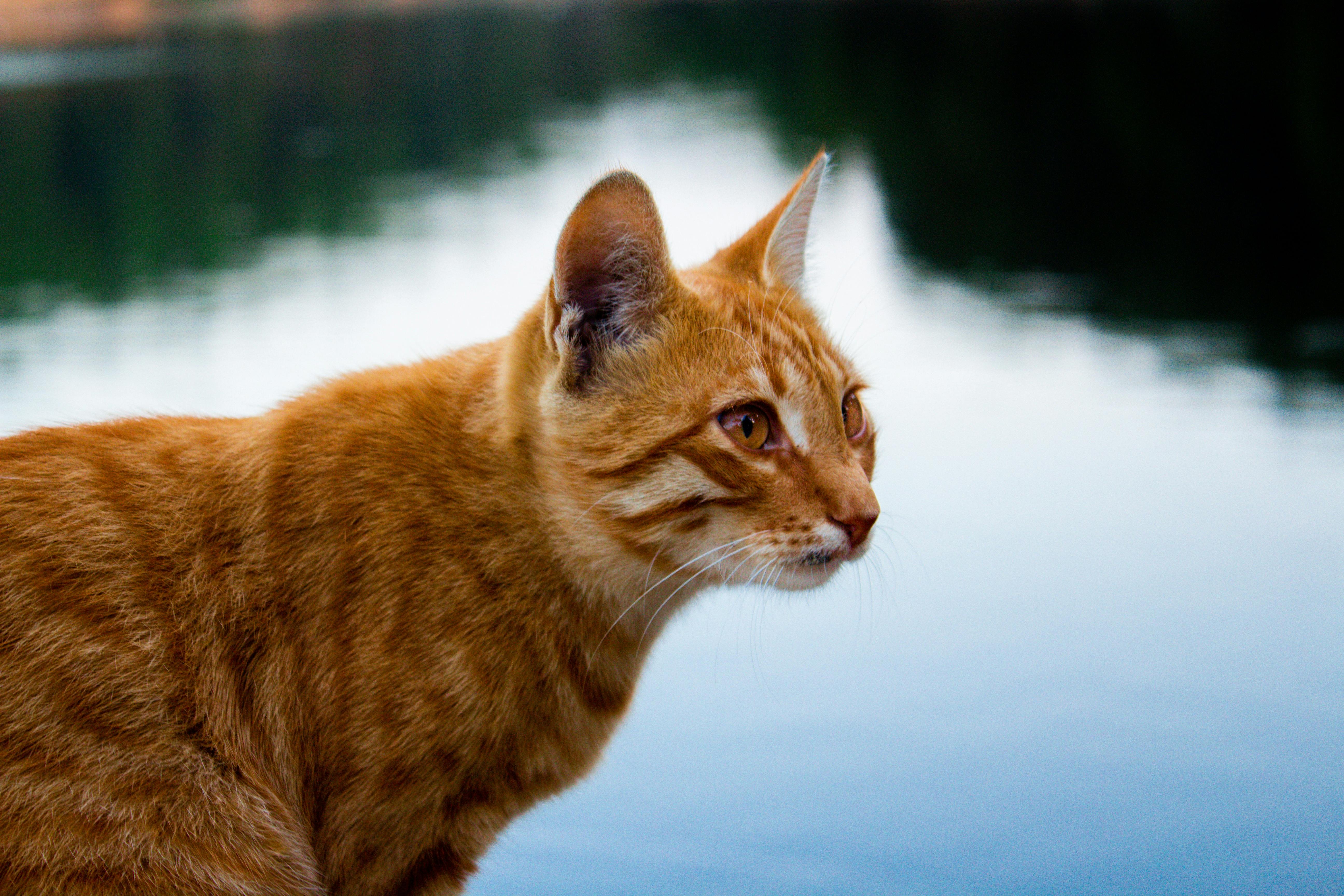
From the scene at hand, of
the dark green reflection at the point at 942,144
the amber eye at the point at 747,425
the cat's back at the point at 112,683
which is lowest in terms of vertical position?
the cat's back at the point at 112,683

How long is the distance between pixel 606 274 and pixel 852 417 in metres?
0.58

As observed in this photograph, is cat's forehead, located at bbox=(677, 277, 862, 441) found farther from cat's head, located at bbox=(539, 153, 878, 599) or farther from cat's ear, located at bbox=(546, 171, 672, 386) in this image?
cat's ear, located at bbox=(546, 171, 672, 386)

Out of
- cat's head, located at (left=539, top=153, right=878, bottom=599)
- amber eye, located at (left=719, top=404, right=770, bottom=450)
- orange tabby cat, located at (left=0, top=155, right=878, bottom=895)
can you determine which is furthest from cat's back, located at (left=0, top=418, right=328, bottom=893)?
amber eye, located at (left=719, top=404, right=770, bottom=450)

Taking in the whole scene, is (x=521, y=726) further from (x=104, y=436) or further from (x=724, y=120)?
(x=724, y=120)

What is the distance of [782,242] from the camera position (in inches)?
108

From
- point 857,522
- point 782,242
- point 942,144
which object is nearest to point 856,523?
point 857,522

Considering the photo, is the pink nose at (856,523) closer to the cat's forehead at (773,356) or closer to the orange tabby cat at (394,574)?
the orange tabby cat at (394,574)

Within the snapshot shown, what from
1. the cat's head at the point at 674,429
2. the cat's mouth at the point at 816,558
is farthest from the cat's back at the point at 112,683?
the cat's mouth at the point at 816,558

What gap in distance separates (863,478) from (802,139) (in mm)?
11193

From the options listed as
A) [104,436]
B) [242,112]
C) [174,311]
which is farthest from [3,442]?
[242,112]

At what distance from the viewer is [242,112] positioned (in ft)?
49.2

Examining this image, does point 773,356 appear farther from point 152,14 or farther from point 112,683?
point 152,14

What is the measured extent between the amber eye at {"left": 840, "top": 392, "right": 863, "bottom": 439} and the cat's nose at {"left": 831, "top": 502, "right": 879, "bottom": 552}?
297 millimetres

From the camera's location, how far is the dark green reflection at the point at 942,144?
830cm
